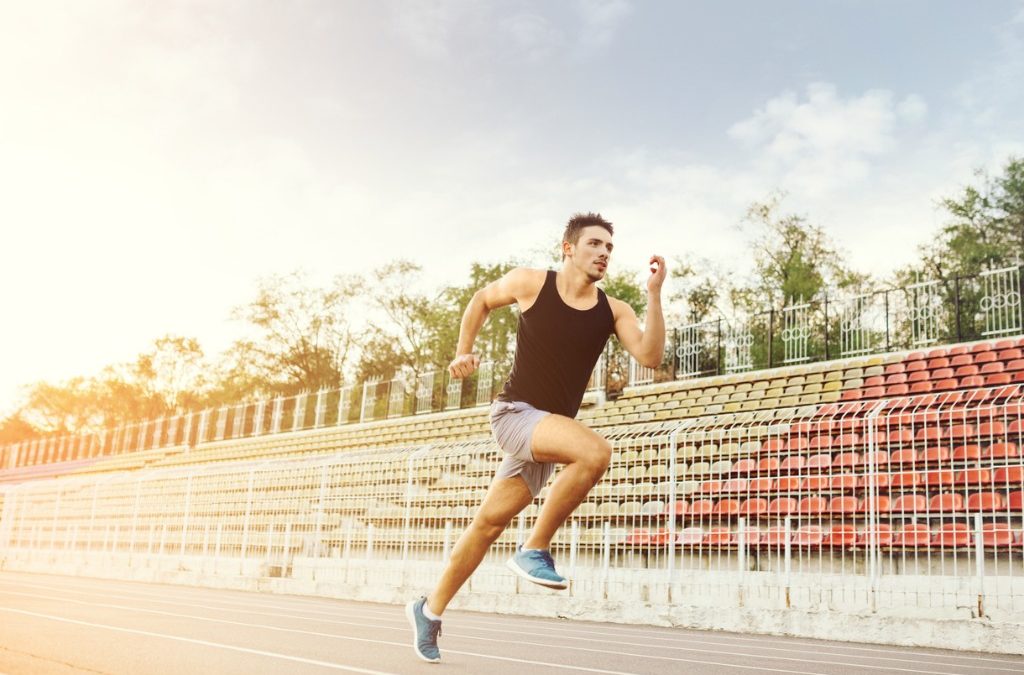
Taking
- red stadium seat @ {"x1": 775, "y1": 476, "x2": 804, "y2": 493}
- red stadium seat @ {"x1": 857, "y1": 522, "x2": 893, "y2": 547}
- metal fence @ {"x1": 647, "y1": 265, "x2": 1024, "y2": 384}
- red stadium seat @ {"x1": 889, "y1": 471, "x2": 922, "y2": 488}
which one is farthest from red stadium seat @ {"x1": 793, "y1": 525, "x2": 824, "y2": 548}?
metal fence @ {"x1": 647, "y1": 265, "x2": 1024, "y2": 384}

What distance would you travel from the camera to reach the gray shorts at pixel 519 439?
3662 mm

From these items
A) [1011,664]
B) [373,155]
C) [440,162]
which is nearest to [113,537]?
[373,155]

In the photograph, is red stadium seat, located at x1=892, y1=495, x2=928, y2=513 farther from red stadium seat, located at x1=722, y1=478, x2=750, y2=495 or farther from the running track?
the running track

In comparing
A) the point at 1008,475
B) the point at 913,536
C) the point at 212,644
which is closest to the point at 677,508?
the point at 913,536

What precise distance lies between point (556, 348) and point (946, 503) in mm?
6432

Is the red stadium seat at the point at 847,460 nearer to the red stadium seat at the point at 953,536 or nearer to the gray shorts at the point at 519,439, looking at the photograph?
the red stadium seat at the point at 953,536

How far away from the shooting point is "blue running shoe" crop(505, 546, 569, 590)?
139 inches

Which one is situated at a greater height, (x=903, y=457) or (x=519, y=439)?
(x=903, y=457)

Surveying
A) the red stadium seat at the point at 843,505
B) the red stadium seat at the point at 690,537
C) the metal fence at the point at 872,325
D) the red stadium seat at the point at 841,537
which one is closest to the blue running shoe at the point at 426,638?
the red stadium seat at the point at 841,537

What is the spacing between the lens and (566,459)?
3.54 metres

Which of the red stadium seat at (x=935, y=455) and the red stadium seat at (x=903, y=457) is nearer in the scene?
the red stadium seat at (x=935, y=455)

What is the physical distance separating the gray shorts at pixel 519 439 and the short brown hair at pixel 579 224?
0.73 m

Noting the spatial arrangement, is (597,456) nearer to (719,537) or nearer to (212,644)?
(212,644)

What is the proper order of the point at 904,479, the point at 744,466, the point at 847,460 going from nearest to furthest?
the point at 904,479
the point at 847,460
the point at 744,466
